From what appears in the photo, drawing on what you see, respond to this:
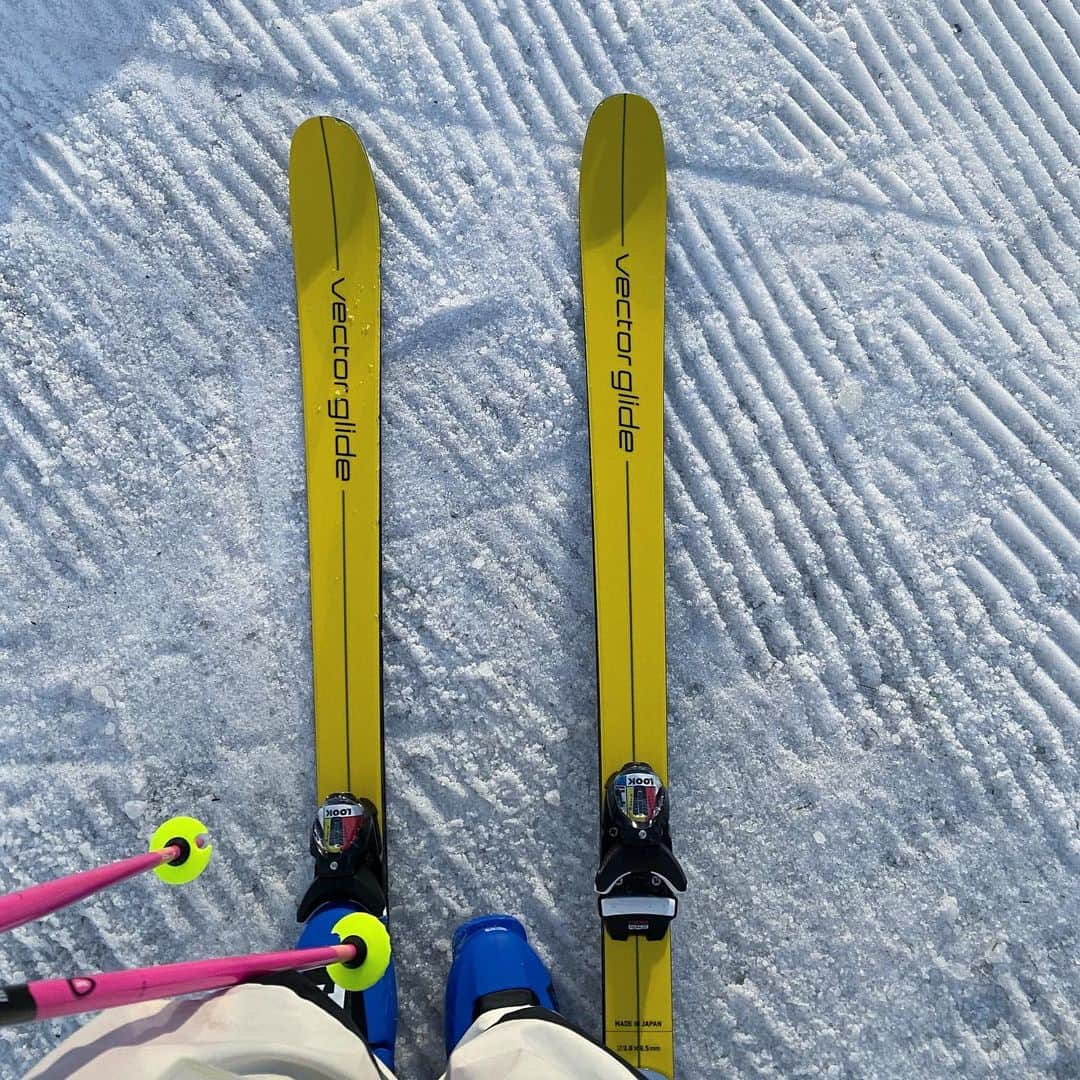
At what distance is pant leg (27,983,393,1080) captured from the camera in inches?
36.1

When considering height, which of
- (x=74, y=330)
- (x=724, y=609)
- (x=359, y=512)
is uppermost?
(x=74, y=330)

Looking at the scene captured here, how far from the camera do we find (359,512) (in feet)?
5.49

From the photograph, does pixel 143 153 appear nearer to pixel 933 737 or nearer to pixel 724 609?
pixel 724 609

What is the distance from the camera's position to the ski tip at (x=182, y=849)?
4.12 ft

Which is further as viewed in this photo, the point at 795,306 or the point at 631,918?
the point at 795,306

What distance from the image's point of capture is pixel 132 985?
94 cm

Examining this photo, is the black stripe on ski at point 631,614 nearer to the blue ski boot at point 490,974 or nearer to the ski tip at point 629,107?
the blue ski boot at point 490,974

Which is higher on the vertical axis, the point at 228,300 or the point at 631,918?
the point at 228,300

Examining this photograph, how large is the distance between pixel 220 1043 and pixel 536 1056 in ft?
1.36

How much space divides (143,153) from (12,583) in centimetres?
93

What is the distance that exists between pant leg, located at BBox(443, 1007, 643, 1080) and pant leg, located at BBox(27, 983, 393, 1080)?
124 mm

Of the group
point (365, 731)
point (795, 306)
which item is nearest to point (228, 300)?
point (365, 731)

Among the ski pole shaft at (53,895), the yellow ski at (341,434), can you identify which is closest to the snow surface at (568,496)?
the yellow ski at (341,434)

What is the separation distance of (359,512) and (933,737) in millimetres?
1230
